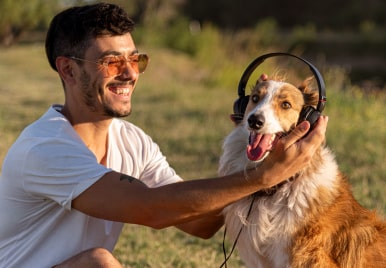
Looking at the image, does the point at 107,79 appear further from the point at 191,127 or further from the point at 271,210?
the point at 191,127

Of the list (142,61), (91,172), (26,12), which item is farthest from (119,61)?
(26,12)

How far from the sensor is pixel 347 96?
11.8 m

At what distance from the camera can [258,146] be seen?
3012mm

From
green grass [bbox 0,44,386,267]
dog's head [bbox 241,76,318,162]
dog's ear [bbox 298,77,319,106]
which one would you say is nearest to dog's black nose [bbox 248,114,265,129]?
dog's head [bbox 241,76,318,162]

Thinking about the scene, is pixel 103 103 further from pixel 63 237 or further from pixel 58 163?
pixel 63 237

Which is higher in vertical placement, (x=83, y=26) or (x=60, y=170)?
(x=83, y=26)

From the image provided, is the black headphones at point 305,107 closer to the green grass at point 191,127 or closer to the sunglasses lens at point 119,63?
the sunglasses lens at point 119,63

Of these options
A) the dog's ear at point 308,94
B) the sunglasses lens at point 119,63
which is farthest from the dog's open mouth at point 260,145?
the sunglasses lens at point 119,63

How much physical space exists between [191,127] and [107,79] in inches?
285

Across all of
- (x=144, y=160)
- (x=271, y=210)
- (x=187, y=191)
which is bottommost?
(x=144, y=160)

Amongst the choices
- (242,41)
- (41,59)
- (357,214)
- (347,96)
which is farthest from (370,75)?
(357,214)

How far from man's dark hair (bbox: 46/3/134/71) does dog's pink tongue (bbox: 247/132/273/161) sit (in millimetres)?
895

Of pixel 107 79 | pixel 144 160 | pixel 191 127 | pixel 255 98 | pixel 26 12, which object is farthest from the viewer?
pixel 26 12

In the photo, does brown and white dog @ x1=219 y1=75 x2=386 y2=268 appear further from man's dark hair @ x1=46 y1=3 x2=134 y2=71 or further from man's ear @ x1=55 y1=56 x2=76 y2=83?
man's ear @ x1=55 y1=56 x2=76 y2=83
